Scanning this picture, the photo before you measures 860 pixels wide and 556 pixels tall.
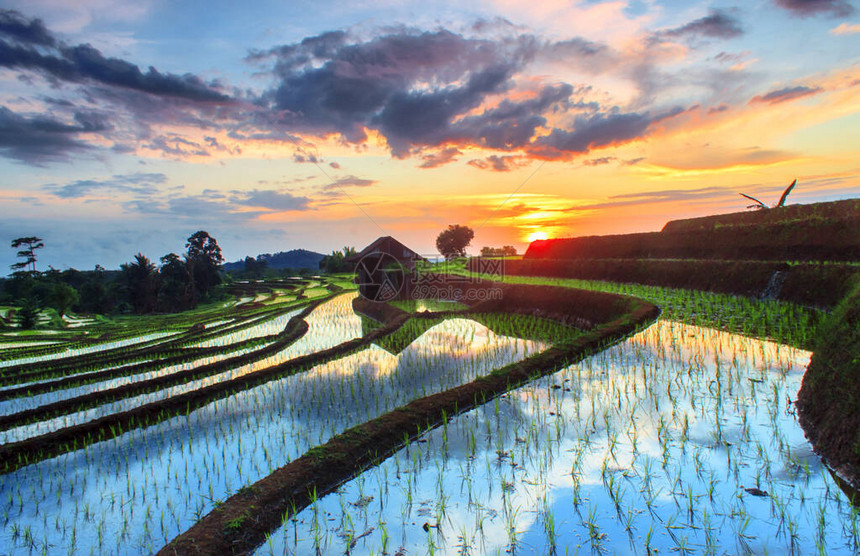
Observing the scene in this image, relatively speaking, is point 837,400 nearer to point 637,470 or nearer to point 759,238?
point 637,470

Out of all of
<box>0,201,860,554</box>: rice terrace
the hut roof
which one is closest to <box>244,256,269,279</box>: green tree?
the hut roof

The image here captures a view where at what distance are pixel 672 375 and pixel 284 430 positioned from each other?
17.8 feet

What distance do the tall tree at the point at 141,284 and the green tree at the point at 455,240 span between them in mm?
36406

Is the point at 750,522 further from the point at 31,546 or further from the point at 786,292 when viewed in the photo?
the point at 786,292

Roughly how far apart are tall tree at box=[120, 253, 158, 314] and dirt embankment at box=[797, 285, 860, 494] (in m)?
44.9

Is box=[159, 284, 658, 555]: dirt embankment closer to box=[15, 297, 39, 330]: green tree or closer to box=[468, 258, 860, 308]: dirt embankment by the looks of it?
box=[468, 258, 860, 308]: dirt embankment

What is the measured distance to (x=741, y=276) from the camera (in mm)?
11047

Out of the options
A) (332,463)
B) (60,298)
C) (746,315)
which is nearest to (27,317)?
(60,298)

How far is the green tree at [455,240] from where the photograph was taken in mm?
59125

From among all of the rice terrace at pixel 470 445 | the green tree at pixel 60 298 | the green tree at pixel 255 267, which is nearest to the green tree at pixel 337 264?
the green tree at pixel 255 267

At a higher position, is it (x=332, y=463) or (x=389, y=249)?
(x=389, y=249)

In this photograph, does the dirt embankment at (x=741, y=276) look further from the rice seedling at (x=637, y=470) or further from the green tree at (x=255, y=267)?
the green tree at (x=255, y=267)

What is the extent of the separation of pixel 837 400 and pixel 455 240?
56106mm

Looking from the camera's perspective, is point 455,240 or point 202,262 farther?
point 455,240
